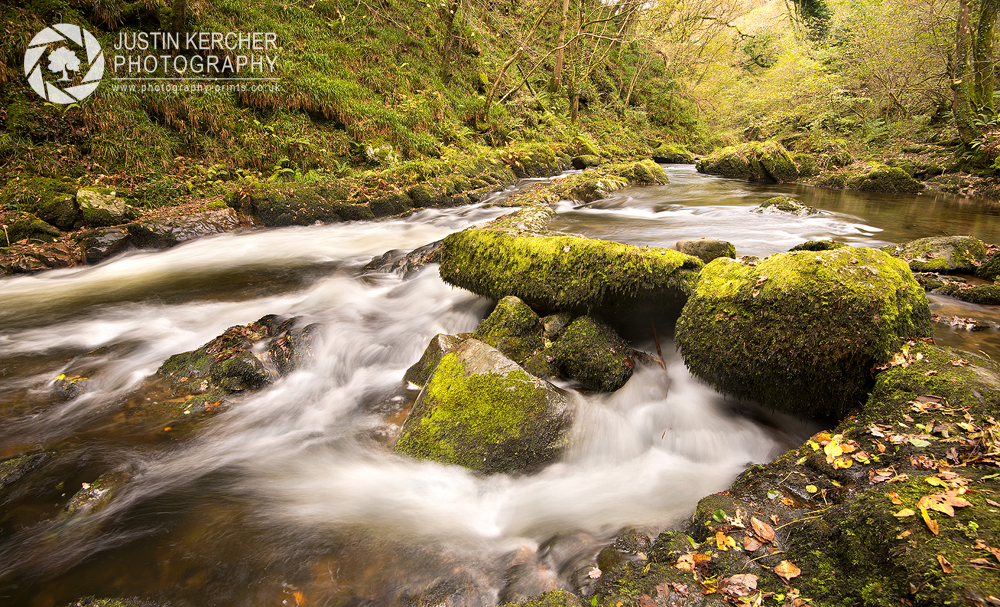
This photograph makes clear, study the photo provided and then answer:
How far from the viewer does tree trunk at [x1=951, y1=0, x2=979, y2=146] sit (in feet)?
41.6

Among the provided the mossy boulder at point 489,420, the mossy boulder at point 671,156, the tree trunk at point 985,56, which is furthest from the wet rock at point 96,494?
the mossy boulder at point 671,156

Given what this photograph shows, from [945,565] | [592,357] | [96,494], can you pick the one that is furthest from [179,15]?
[945,565]

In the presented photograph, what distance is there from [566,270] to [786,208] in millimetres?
9263

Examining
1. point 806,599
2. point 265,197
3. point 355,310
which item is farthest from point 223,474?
point 265,197

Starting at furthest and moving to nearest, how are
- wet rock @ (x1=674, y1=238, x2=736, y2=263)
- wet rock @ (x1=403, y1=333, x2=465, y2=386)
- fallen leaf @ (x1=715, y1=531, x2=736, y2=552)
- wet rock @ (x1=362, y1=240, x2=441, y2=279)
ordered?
wet rock @ (x1=362, y1=240, x2=441, y2=279) < wet rock @ (x1=674, y1=238, x2=736, y2=263) < wet rock @ (x1=403, y1=333, x2=465, y2=386) < fallen leaf @ (x1=715, y1=531, x2=736, y2=552)

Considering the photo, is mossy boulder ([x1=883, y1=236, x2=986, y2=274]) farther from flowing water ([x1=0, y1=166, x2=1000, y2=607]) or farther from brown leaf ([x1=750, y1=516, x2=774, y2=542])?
brown leaf ([x1=750, y1=516, x2=774, y2=542])

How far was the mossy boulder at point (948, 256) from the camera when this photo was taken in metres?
5.76

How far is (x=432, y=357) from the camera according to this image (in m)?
4.59

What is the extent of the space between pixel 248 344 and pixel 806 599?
5.53m

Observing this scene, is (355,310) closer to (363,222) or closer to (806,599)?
(363,222)

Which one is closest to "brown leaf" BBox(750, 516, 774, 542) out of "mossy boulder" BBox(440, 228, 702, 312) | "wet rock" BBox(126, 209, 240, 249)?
"mossy boulder" BBox(440, 228, 702, 312)

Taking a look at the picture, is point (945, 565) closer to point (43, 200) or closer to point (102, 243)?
point (102, 243)

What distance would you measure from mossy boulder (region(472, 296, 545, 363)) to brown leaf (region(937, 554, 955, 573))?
10.6 ft

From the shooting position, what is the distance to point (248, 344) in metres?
5.10
